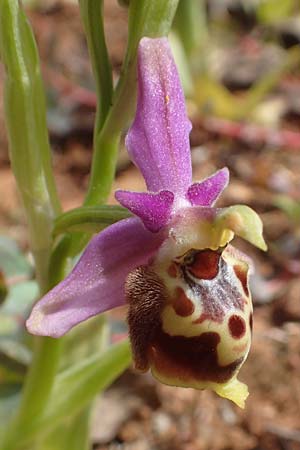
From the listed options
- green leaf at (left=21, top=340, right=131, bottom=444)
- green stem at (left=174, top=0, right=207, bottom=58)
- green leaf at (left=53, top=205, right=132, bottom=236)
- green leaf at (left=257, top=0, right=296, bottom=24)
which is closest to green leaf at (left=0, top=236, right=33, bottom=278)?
green leaf at (left=21, top=340, right=131, bottom=444)

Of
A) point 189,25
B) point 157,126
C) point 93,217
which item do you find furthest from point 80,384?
point 189,25

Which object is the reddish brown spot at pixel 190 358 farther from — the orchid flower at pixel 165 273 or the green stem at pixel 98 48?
the green stem at pixel 98 48

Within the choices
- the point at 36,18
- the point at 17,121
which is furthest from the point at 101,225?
the point at 36,18

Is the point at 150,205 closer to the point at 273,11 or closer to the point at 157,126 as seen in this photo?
the point at 157,126

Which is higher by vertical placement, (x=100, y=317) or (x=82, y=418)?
(x=100, y=317)

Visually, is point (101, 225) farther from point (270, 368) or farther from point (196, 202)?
point (270, 368)

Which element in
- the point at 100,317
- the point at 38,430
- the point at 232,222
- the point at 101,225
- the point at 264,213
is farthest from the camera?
the point at 264,213
